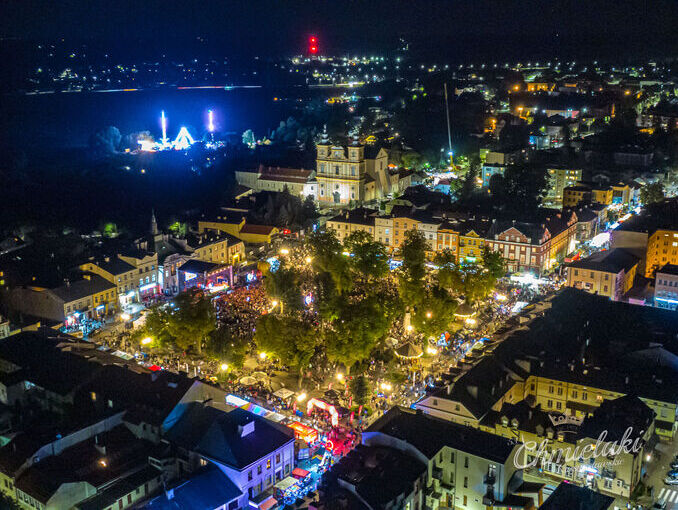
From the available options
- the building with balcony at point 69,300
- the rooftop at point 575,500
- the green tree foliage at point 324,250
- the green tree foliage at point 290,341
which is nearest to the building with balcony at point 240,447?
the green tree foliage at point 290,341

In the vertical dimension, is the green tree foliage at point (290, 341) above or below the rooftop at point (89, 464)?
above

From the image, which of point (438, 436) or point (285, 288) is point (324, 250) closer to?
point (285, 288)

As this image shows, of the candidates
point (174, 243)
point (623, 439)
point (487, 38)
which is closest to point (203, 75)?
point (487, 38)

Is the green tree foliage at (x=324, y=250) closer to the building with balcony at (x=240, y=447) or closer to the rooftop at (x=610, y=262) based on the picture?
the rooftop at (x=610, y=262)

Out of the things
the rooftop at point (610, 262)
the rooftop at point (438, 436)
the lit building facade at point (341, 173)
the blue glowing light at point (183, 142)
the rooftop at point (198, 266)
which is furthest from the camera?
the blue glowing light at point (183, 142)

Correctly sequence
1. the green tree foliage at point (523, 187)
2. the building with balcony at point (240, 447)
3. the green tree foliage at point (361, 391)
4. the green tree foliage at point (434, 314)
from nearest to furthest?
the building with balcony at point (240, 447) < the green tree foliage at point (361, 391) < the green tree foliage at point (434, 314) < the green tree foliage at point (523, 187)

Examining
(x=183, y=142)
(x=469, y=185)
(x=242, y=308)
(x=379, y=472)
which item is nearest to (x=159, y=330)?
(x=242, y=308)
